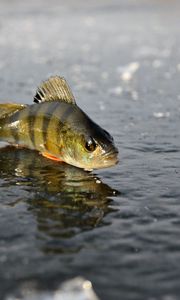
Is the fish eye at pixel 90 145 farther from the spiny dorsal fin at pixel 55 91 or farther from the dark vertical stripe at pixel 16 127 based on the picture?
→ the dark vertical stripe at pixel 16 127

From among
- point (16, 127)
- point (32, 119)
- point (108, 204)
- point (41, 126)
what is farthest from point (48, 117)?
point (108, 204)

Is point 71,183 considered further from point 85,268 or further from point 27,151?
point 85,268

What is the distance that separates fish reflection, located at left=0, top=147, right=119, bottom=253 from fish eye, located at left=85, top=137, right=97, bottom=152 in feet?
0.88

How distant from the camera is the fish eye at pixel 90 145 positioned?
4.49 meters

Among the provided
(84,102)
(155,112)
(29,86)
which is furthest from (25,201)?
(29,86)

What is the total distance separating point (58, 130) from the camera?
488cm

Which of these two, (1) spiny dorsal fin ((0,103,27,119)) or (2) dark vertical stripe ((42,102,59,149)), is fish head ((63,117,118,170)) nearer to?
(2) dark vertical stripe ((42,102,59,149))

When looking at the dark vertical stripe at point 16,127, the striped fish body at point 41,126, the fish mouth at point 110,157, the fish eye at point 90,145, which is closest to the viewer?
the fish mouth at point 110,157

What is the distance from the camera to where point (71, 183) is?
435cm

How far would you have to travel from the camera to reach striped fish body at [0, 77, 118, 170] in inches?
177

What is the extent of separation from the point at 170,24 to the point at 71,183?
1900 centimetres

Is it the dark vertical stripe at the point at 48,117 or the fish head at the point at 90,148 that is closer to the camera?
the fish head at the point at 90,148

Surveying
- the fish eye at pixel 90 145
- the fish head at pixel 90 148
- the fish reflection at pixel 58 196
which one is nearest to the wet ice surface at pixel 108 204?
the fish reflection at pixel 58 196

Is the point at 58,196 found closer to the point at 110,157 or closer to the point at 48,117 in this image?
the point at 110,157
